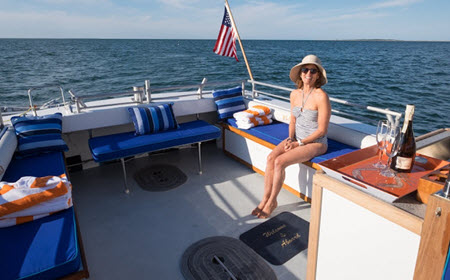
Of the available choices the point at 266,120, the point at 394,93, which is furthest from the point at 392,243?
the point at 394,93

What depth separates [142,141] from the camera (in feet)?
11.4

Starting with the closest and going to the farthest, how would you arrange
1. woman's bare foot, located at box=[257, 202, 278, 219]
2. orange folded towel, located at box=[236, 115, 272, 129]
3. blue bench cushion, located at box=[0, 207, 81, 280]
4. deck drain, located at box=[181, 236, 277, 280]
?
blue bench cushion, located at box=[0, 207, 81, 280] → deck drain, located at box=[181, 236, 277, 280] → woman's bare foot, located at box=[257, 202, 278, 219] → orange folded towel, located at box=[236, 115, 272, 129]

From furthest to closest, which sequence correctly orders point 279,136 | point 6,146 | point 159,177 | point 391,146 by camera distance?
point 159,177, point 279,136, point 6,146, point 391,146

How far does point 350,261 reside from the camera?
1.21 m

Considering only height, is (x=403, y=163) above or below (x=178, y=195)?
above

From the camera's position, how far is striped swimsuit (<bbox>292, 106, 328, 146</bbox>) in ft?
9.59

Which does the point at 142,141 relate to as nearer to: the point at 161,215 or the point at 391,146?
the point at 161,215

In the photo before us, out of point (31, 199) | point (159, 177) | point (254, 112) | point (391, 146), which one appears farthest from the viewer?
point (254, 112)

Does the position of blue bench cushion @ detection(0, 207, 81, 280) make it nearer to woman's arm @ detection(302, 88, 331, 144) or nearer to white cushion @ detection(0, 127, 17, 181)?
white cushion @ detection(0, 127, 17, 181)

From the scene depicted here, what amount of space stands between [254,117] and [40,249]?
2854 mm

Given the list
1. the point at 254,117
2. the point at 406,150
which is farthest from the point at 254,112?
the point at 406,150

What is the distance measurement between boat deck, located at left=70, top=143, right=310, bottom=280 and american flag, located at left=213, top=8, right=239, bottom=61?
206 cm

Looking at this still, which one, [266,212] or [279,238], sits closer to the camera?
[279,238]

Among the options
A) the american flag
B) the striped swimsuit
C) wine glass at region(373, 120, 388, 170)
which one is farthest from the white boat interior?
the american flag
